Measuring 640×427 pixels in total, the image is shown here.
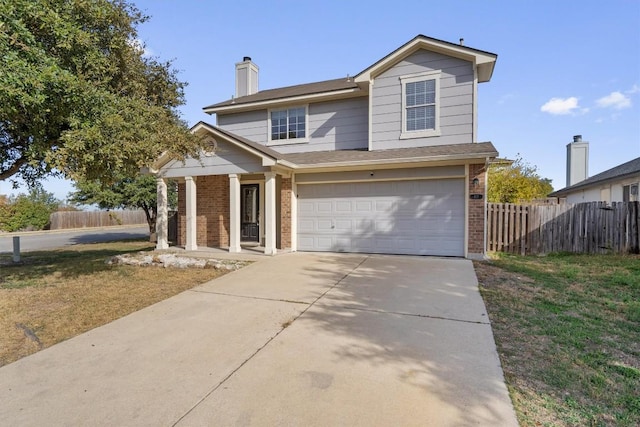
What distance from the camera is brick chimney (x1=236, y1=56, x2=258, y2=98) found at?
48.1ft

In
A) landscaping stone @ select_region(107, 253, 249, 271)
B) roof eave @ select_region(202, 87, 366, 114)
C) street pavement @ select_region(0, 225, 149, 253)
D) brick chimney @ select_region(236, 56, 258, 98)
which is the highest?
→ brick chimney @ select_region(236, 56, 258, 98)

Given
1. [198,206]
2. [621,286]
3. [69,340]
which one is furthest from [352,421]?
[198,206]

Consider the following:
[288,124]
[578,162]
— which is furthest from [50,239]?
[578,162]

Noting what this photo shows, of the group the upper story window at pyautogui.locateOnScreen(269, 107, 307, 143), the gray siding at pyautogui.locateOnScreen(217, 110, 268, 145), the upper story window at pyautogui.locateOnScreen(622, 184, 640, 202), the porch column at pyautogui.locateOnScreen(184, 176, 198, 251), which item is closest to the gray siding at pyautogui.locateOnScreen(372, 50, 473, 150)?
the upper story window at pyautogui.locateOnScreen(269, 107, 307, 143)

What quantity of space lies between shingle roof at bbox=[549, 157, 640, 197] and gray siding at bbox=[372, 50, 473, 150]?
8.59 meters

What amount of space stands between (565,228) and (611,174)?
28.3 feet

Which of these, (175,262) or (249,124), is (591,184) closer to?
(249,124)

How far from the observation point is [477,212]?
9.02 m

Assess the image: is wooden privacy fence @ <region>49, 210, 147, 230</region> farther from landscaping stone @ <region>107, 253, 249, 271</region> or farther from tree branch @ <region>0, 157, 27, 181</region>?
tree branch @ <region>0, 157, 27, 181</region>

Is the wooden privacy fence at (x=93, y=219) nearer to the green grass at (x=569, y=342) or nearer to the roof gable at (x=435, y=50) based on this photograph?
the roof gable at (x=435, y=50)

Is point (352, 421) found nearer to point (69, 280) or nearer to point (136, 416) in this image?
point (136, 416)

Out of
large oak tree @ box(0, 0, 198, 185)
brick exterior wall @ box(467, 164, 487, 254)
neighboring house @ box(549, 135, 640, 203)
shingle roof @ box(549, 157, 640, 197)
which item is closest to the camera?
large oak tree @ box(0, 0, 198, 185)

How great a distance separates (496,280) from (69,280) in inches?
374

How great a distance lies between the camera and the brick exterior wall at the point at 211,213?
39.9 ft
